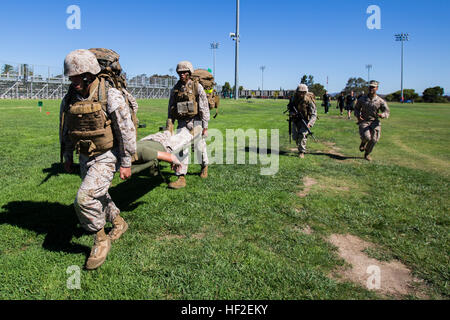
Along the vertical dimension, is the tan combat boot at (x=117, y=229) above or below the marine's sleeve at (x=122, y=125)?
below

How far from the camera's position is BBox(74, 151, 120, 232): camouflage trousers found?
3.36 m

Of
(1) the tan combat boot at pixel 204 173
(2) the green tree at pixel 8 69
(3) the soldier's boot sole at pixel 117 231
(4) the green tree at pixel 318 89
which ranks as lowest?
(3) the soldier's boot sole at pixel 117 231

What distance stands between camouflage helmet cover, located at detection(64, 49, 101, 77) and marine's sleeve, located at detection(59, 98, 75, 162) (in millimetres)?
569

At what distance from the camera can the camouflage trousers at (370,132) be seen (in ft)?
31.6

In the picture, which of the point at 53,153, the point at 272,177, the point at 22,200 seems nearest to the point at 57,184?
the point at 22,200

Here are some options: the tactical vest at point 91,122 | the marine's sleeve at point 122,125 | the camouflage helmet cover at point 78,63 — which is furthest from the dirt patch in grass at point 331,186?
the camouflage helmet cover at point 78,63

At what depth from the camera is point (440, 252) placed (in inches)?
153

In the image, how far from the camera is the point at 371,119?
973 cm

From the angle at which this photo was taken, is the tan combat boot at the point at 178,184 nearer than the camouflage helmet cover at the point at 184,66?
No

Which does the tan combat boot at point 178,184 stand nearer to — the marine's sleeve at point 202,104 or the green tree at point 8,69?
the marine's sleeve at point 202,104

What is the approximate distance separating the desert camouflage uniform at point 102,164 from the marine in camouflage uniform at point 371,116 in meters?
8.25

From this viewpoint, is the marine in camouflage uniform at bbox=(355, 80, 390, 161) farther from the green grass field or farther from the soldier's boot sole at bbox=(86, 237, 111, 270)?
the soldier's boot sole at bbox=(86, 237, 111, 270)

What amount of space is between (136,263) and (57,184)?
148 inches

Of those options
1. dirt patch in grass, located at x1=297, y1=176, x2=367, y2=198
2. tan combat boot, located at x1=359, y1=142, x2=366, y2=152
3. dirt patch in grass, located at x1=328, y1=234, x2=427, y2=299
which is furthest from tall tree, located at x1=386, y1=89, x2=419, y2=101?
dirt patch in grass, located at x1=328, y1=234, x2=427, y2=299
